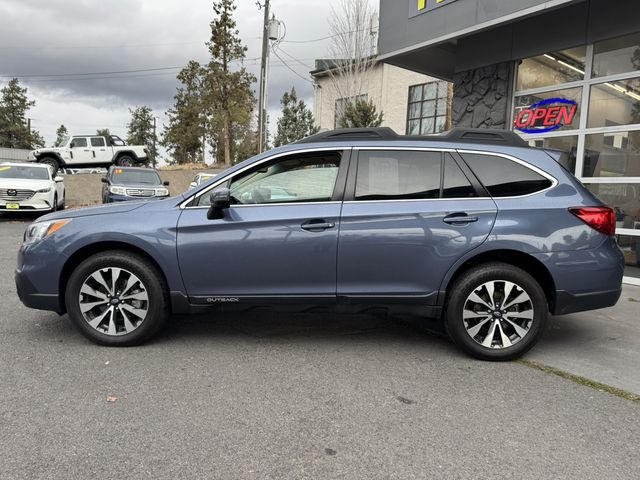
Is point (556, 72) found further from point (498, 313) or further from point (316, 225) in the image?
point (316, 225)

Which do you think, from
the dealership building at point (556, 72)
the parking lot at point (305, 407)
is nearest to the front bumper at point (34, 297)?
the parking lot at point (305, 407)

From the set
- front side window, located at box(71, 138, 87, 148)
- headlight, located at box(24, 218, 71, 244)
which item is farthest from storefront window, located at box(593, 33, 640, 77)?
front side window, located at box(71, 138, 87, 148)

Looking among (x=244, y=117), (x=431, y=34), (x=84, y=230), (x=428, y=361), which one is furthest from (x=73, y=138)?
(x=428, y=361)

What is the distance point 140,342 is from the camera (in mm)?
3986

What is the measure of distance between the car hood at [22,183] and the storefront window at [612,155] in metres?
13.1

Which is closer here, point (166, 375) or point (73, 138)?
point (166, 375)

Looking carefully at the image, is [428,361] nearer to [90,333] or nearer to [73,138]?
[90,333]

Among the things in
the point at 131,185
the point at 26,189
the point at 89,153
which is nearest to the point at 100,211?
the point at 26,189

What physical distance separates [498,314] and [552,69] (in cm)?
579

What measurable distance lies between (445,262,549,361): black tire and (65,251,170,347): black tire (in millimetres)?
2311

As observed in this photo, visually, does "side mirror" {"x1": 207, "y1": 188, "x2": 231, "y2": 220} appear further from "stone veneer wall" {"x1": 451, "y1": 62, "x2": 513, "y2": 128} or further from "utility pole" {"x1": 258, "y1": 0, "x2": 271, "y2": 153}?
"utility pole" {"x1": 258, "y1": 0, "x2": 271, "y2": 153}

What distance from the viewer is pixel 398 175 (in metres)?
3.96

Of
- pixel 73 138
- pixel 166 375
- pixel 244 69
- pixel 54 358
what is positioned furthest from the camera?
pixel 244 69

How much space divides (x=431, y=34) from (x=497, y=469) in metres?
7.35
